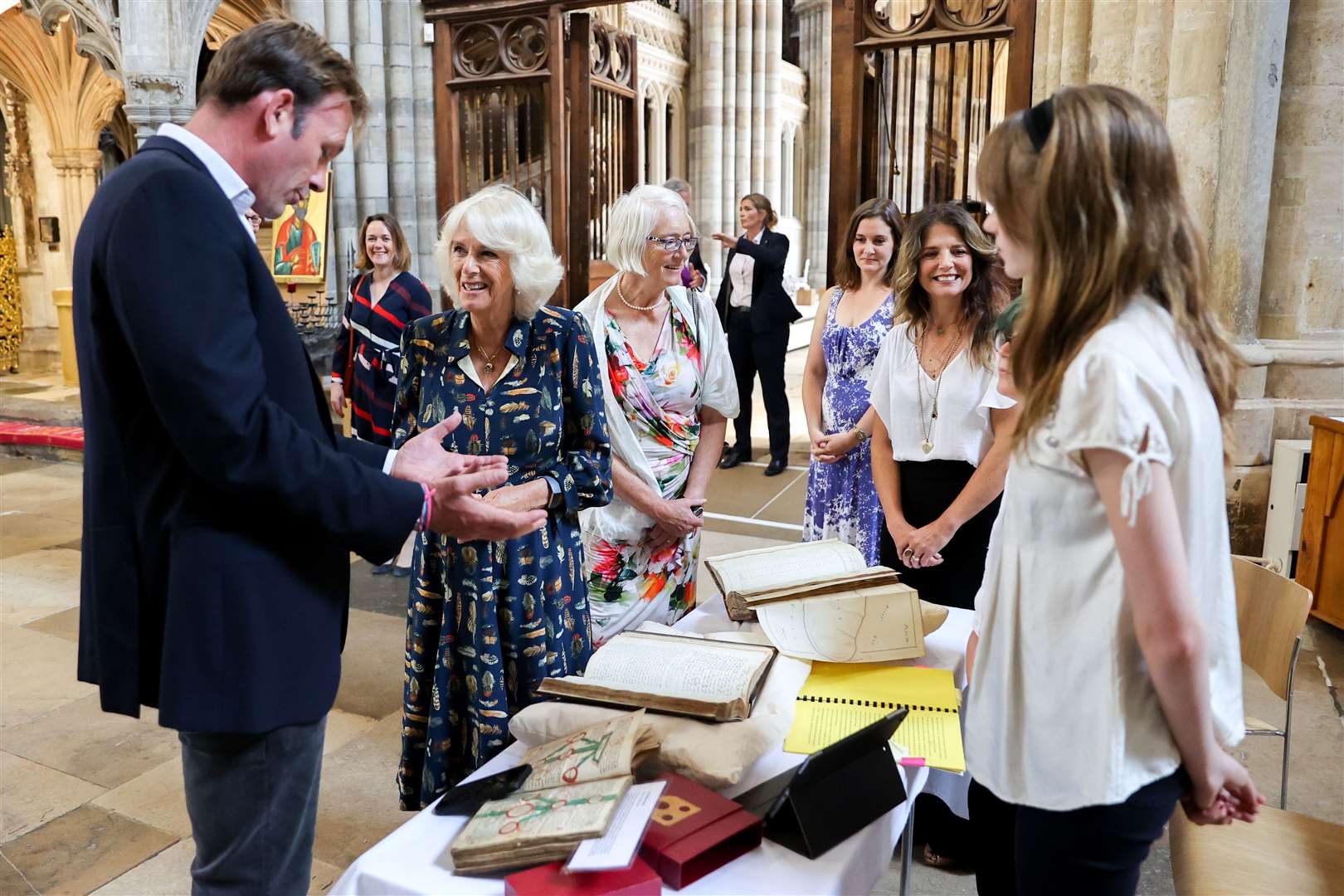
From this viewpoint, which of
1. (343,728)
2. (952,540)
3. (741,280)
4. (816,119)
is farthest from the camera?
(816,119)

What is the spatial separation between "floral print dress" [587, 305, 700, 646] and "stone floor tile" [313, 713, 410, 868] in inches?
30.4

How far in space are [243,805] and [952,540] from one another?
178cm

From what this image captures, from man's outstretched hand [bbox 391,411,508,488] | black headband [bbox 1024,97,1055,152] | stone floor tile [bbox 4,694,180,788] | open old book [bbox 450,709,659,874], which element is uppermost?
black headband [bbox 1024,97,1055,152]

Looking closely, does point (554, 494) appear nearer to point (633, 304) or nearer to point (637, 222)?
point (633, 304)

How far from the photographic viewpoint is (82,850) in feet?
8.53

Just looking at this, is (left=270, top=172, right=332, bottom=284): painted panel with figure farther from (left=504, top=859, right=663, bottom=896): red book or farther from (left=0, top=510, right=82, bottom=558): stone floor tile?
(left=504, top=859, right=663, bottom=896): red book

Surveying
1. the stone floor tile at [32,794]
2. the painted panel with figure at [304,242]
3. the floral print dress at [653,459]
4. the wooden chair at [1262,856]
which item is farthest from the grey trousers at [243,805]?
the painted panel with figure at [304,242]

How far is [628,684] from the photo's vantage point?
5.05 feet

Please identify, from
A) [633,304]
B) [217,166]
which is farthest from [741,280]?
[217,166]

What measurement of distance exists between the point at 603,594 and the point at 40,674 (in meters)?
2.45

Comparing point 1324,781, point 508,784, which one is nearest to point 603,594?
point 508,784

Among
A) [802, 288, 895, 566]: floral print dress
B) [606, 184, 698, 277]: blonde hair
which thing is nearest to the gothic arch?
[606, 184, 698, 277]: blonde hair

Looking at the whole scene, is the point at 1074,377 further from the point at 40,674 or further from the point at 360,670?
the point at 40,674

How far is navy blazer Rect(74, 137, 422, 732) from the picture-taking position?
1212mm
